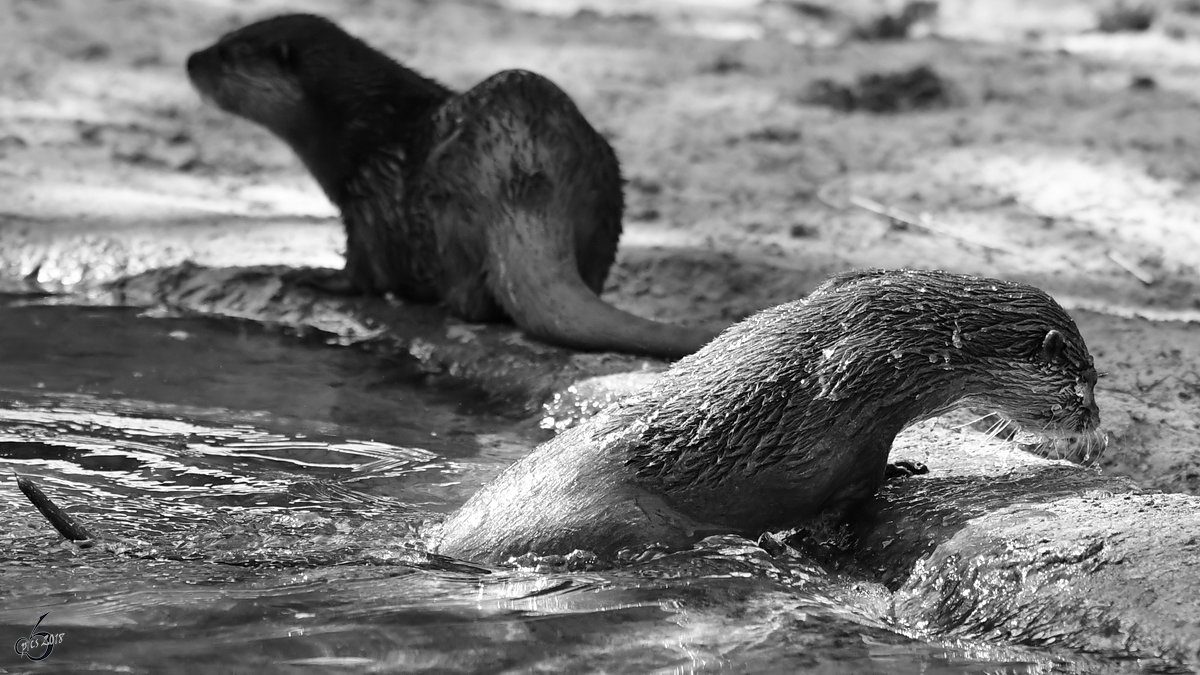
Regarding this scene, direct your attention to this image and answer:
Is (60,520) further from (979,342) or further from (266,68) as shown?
(266,68)

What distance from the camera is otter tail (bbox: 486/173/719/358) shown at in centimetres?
359

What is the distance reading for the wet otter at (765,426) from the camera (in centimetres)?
250

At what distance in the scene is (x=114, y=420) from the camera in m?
3.29

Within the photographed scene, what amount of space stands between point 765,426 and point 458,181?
5.82 feet

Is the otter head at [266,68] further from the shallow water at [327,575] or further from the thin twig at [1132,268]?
the thin twig at [1132,268]

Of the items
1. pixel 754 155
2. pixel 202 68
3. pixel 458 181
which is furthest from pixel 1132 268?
pixel 202 68

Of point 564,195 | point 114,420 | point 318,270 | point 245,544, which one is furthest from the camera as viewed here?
point 318,270

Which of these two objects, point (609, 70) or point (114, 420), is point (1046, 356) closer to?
point (114, 420)

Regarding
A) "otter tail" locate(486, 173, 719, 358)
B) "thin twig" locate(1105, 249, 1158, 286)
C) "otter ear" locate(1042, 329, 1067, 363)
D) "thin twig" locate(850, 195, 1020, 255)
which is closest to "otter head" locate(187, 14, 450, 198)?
"otter tail" locate(486, 173, 719, 358)

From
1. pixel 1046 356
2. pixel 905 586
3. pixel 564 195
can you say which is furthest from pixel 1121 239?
pixel 905 586

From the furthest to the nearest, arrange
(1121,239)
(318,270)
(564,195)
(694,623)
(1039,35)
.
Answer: (1039,35) → (1121,239) → (318,270) → (564,195) → (694,623)

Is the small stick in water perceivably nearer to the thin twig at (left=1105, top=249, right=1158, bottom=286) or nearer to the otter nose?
the otter nose

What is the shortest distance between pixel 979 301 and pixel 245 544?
1249 mm
